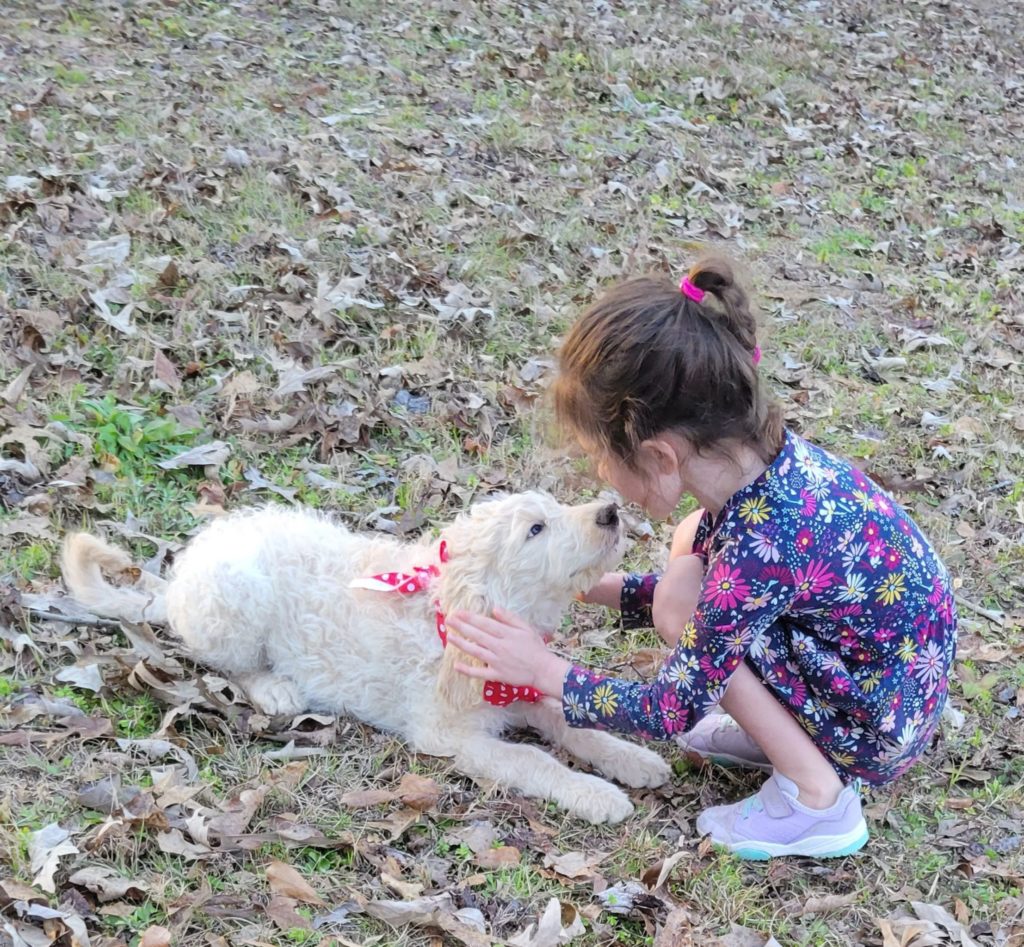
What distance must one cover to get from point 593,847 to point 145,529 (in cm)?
215

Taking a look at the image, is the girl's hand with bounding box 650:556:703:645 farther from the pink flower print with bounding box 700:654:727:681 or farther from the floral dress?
the pink flower print with bounding box 700:654:727:681

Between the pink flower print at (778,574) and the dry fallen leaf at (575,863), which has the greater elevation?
the pink flower print at (778,574)

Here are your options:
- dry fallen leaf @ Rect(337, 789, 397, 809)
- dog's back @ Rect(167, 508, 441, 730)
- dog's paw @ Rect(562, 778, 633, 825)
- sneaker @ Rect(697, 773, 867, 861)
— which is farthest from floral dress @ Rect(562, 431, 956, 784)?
dog's back @ Rect(167, 508, 441, 730)

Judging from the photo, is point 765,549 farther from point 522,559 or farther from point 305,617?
point 305,617

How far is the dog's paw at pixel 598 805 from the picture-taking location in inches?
Answer: 124

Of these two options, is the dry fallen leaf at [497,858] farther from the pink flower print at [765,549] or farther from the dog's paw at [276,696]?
the pink flower print at [765,549]

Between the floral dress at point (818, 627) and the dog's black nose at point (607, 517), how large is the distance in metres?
0.30

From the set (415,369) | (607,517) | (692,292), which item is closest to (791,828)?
(607,517)

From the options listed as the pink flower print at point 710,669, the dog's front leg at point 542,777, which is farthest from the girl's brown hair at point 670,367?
the dog's front leg at point 542,777

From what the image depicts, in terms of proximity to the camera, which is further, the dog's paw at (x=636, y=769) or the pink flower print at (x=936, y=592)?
the dog's paw at (x=636, y=769)

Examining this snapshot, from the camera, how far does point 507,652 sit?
121 inches

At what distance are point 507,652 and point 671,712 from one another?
0.50 metres

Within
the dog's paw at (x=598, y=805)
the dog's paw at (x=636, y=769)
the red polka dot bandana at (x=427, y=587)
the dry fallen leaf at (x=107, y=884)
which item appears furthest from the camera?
the dog's paw at (x=636, y=769)

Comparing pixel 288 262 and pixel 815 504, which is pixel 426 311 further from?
pixel 815 504
